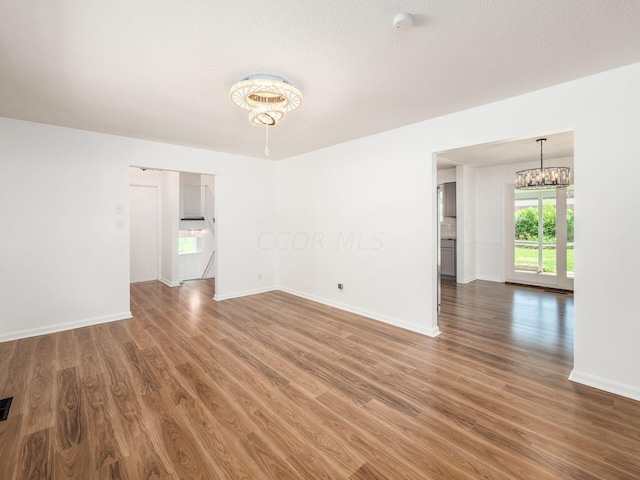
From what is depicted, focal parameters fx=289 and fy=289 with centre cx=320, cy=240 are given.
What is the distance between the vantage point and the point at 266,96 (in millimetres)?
2416

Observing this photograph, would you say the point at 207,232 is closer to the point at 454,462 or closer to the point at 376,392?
the point at 376,392

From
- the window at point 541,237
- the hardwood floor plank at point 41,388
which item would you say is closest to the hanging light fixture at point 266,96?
the hardwood floor plank at point 41,388

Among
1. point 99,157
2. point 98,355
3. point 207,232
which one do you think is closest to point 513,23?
point 98,355

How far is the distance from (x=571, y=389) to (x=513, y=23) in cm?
272

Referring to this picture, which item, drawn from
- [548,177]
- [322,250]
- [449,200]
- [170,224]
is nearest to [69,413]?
[322,250]

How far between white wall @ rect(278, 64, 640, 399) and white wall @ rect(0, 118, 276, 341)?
241cm

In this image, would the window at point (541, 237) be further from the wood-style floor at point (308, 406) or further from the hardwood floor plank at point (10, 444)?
the hardwood floor plank at point (10, 444)

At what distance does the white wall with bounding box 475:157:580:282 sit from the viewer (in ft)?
20.9

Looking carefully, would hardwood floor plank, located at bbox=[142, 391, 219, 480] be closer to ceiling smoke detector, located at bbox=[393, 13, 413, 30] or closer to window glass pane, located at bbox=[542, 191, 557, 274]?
ceiling smoke detector, located at bbox=[393, 13, 413, 30]

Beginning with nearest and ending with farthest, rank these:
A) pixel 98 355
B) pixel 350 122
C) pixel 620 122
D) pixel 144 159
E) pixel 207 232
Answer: pixel 620 122 < pixel 98 355 < pixel 350 122 < pixel 144 159 < pixel 207 232

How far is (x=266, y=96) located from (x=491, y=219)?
606 centimetres

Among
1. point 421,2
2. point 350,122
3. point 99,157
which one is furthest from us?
point 99,157

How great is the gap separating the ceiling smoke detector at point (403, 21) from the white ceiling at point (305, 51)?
0.03 metres

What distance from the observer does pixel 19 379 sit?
252 cm
